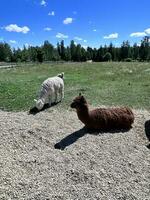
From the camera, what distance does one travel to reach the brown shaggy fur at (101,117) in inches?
464

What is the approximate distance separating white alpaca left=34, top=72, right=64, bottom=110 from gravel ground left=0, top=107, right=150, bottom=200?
6.42ft

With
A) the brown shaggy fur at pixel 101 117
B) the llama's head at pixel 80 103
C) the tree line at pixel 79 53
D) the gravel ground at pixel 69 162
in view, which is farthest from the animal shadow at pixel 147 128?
the tree line at pixel 79 53

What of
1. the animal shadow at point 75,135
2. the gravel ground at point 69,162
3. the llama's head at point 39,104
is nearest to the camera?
the gravel ground at point 69,162

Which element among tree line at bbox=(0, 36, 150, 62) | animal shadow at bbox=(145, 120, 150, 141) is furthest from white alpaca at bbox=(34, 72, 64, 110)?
tree line at bbox=(0, 36, 150, 62)

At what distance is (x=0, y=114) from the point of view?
1389cm

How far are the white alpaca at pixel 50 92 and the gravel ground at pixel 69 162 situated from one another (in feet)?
6.42

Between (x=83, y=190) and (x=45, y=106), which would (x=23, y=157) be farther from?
(x=45, y=106)

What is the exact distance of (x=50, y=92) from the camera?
1565 cm

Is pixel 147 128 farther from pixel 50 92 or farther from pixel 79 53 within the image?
pixel 79 53

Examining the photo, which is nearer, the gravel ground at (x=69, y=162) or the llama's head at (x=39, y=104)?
the gravel ground at (x=69, y=162)

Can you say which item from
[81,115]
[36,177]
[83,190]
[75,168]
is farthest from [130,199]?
[81,115]

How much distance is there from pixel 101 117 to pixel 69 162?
288 cm

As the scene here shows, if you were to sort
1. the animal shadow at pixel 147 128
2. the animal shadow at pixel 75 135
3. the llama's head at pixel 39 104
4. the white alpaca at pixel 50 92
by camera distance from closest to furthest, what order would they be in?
the animal shadow at pixel 75 135 → the animal shadow at pixel 147 128 → the llama's head at pixel 39 104 → the white alpaca at pixel 50 92

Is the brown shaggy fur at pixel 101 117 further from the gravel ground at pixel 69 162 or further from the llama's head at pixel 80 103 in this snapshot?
the gravel ground at pixel 69 162
